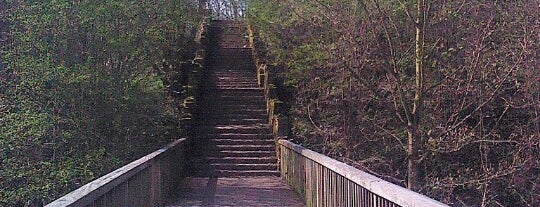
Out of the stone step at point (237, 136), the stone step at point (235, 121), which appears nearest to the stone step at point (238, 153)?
the stone step at point (237, 136)

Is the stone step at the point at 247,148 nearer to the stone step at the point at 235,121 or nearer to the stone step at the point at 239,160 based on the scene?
the stone step at the point at 239,160

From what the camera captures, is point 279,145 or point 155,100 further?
point 279,145

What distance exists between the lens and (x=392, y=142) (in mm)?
13477

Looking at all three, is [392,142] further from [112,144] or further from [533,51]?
[112,144]

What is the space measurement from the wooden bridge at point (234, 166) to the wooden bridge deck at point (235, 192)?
0.01 meters

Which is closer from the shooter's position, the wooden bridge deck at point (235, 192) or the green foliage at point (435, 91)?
the wooden bridge deck at point (235, 192)

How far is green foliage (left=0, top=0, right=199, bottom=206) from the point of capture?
11.5 metres

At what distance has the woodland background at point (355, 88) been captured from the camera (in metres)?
11.5

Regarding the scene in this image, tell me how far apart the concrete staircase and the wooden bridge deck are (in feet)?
2.26

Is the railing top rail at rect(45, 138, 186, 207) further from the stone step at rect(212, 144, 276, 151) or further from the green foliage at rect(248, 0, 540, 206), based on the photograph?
the stone step at rect(212, 144, 276, 151)

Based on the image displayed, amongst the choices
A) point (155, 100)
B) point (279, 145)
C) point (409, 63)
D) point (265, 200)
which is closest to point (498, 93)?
point (409, 63)

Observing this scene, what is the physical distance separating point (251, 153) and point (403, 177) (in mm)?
3268

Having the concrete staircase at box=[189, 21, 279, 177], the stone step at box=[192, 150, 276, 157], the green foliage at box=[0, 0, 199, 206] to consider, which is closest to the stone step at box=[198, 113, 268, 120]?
the concrete staircase at box=[189, 21, 279, 177]

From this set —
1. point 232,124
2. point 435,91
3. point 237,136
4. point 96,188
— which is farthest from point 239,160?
point 96,188
